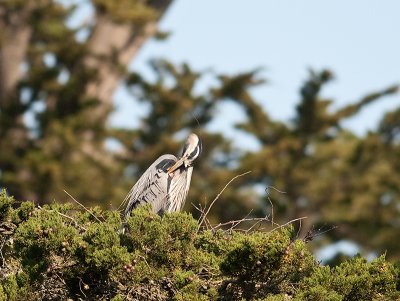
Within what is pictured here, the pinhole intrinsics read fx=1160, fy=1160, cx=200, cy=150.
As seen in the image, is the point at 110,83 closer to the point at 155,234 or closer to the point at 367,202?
the point at 367,202

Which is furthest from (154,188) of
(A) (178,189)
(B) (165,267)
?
(B) (165,267)

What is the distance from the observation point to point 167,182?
1046 centimetres

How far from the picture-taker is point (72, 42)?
23.1 m

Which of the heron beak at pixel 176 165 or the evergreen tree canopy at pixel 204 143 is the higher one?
the evergreen tree canopy at pixel 204 143

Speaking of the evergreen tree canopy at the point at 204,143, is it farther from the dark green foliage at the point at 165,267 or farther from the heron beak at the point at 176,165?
the dark green foliage at the point at 165,267

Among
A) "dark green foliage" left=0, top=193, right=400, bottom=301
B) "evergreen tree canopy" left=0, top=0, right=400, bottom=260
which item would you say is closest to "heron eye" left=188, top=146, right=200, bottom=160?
"dark green foliage" left=0, top=193, right=400, bottom=301

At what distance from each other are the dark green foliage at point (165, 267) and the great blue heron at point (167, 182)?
10.3 ft

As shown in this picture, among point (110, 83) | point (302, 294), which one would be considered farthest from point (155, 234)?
point (110, 83)

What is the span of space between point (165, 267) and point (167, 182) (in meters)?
3.56

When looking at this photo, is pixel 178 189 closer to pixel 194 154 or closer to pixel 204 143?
pixel 194 154

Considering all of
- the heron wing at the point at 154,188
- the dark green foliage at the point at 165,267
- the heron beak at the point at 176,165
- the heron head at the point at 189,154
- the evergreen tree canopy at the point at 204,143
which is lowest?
the dark green foliage at the point at 165,267

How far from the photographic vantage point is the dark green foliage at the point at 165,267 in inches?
263

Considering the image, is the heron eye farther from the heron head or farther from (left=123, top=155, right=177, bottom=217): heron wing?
(left=123, top=155, right=177, bottom=217): heron wing

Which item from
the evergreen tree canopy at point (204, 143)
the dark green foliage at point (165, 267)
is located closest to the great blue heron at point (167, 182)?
the dark green foliage at point (165, 267)
